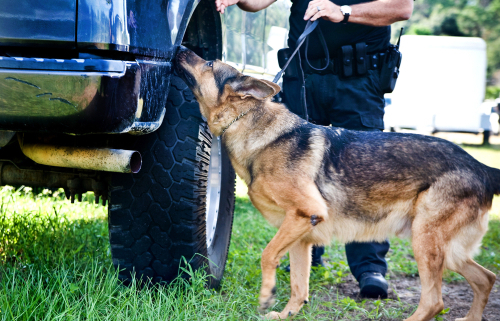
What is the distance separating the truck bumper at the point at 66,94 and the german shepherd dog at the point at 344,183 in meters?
0.78

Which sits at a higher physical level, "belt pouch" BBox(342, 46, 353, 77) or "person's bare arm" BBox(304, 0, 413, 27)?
"person's bare arm" BBox(304, 0, 413, 27)

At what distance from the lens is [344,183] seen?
2770mm

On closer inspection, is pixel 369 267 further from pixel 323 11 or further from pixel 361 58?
pixel 323 11

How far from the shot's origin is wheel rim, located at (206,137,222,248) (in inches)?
128

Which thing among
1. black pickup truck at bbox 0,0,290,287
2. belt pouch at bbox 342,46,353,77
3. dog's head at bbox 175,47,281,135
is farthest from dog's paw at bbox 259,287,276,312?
belt pouch at bbox 342,46,353,77

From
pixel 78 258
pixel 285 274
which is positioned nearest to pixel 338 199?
pixel 285 274

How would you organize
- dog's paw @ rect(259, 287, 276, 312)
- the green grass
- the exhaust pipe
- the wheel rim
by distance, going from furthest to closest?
1. the wheel rim
2. dog's paw @ rect(259, 287, 276, 312)
3. the green grass
4. the exhaust pipe

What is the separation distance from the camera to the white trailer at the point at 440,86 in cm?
1661

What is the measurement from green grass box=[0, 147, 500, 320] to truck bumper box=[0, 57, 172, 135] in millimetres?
865

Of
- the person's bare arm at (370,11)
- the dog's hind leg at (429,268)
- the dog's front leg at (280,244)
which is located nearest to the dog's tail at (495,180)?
the dog's hind leg at (429,268)

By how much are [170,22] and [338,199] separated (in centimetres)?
144

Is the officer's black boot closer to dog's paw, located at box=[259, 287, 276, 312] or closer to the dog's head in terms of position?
dog's paw, located at box=[259, 287, 276, 312]

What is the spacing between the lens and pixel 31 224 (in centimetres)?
318

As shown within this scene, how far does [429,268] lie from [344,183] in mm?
698
